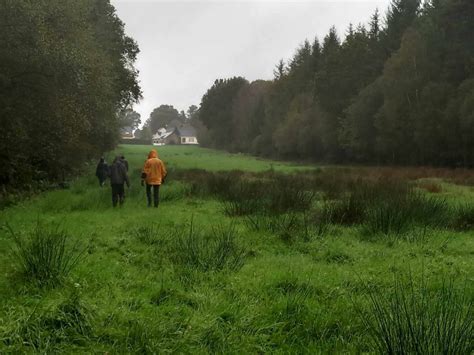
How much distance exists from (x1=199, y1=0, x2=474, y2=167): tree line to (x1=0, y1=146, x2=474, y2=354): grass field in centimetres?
2286

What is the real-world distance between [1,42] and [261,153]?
191ft

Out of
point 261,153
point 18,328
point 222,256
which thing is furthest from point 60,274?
point 261,153

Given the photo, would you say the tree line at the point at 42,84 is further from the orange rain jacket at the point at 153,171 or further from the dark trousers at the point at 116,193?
the orange rain jacket at the point at 153,171

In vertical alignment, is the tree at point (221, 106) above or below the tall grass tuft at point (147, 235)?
above

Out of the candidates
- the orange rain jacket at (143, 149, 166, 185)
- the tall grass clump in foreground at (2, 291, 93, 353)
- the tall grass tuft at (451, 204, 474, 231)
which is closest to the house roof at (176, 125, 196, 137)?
the orange rain jacket at (143, 149, 166, 185)

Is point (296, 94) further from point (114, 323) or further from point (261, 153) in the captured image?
point (114, 323)

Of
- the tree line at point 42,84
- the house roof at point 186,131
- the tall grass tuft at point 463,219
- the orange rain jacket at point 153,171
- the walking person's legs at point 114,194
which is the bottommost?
the tall grass tuft at point 463,219

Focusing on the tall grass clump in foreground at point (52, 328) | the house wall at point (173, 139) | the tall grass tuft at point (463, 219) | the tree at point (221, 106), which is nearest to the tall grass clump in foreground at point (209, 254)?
the tall grass clump in foreground at point (52, 328)

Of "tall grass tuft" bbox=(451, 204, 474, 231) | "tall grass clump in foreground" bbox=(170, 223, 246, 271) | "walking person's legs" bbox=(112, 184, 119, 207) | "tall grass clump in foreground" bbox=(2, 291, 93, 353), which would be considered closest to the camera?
"tall grass clump in foreground" bbox=(2, 291, 93, 353)

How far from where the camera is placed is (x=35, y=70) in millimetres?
13672

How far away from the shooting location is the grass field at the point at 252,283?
13.6 feet

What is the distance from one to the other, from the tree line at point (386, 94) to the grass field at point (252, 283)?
22.9 metres

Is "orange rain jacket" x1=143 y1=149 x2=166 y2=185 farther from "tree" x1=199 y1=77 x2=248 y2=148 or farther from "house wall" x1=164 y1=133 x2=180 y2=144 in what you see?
"house wall" x1=164 y1=133 x2=180 y2=144

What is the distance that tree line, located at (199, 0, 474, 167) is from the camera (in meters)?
31.4
